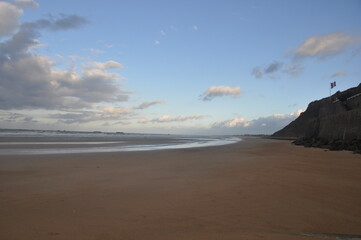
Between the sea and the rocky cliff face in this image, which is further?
the rocky cliff face

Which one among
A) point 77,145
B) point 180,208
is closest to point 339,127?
point 180,208

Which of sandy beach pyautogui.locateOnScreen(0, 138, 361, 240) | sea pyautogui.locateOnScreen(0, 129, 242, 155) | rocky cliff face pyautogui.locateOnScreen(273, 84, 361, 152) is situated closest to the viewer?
sandy beach pyautogui.locateOnScreen(0, 138, 361, 240)

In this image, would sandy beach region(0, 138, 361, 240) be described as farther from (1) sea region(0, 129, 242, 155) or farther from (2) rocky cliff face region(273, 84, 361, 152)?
(2) rocky cliff face region(273, 84, 361, 152)

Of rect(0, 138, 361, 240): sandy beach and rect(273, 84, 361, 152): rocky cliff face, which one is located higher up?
rect(273, 84, 361, 152): rocky cliff face

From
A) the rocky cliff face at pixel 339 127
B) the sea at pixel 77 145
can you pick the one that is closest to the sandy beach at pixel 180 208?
the sea at pixel 77 145

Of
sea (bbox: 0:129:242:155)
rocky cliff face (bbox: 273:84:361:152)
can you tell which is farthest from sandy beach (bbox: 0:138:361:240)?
rocky cliff face (bbox: 273:84:361:152)

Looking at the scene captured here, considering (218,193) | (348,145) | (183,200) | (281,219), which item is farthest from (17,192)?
(348,145)

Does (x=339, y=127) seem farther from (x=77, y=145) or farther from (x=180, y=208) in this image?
(x=77, y=145)

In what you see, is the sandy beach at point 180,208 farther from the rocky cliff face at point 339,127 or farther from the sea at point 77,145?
the rocky cliff face at point 339,127

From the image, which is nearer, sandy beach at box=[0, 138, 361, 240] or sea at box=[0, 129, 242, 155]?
sandy beach at box=[0, 138, 361, 240]

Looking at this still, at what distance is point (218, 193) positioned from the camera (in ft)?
18.5

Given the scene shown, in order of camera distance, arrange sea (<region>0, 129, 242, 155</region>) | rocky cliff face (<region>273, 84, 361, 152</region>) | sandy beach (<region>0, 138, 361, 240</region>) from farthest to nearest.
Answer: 1. rocky cliff face (<region>273, 84, 361, 152</region>)
2. sea (<region>0, 129, 242, 155</region>)
3. sandy beach (<region>0, 138, 361, 240</region>)

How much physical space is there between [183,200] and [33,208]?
9.44ft

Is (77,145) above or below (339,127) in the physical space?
below
